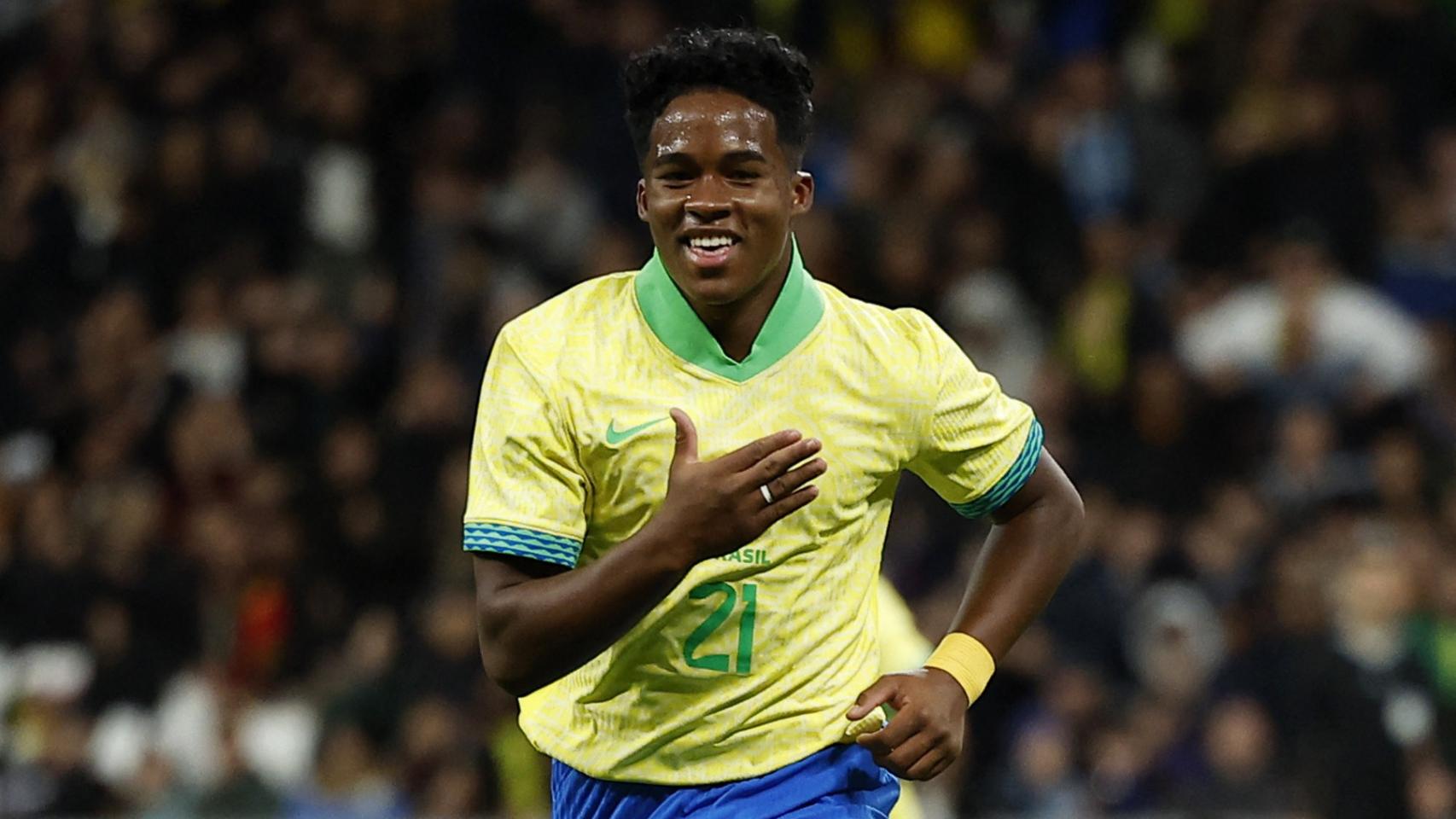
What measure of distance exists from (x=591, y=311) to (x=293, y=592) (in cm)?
634

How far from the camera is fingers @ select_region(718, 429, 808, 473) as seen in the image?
10.7 feet

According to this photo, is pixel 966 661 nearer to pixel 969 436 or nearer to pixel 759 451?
pixel 969 436

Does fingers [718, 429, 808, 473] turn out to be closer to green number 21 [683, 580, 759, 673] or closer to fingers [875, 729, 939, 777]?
green number 21 [683, 580, 759, 673]

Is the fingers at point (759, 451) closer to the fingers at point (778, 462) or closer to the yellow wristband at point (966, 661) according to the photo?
the fingers at point (778, 462)

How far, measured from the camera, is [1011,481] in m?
3.88

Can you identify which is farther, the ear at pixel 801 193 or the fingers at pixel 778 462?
the ear at pixel 801 193

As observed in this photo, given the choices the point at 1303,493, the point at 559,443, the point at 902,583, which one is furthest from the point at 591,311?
the point at 1303,493

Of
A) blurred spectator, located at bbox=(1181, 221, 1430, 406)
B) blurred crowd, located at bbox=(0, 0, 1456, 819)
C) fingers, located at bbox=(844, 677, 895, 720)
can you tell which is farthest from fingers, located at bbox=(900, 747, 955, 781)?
blurred spectator, located at bbox=(1181, 221, 1430, 406)

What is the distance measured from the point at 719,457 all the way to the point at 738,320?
37cm

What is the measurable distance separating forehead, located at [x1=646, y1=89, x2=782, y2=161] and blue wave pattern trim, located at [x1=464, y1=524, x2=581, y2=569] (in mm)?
609

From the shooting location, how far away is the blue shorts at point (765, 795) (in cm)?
362

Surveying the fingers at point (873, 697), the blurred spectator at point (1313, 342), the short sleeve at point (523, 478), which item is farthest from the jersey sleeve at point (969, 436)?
the blurred spectator at point (1313, 342)

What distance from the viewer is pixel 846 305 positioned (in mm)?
3801

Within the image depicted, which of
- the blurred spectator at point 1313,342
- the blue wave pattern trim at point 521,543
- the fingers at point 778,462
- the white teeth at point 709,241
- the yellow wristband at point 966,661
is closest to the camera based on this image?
the fingers at point 778,462
